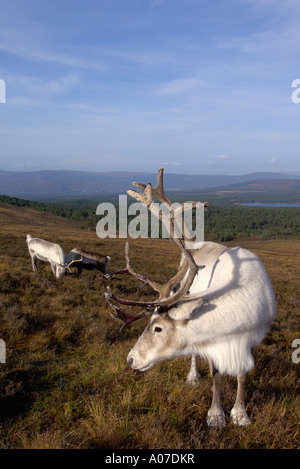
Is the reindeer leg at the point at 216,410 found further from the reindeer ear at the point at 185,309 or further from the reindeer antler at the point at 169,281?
the reindeer antler at the point at 169,281

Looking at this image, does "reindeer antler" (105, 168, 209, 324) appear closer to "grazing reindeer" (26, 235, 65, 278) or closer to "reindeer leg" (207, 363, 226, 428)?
"reindeer leg" (207, 363, 226, 428)

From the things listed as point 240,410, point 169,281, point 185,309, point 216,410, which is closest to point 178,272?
point 169,281

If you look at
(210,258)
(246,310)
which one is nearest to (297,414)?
(246,310)

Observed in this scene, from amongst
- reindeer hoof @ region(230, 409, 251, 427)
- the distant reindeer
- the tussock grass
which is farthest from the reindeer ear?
the distant reindeer

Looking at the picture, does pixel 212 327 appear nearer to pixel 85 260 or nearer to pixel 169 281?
pixel 169 281

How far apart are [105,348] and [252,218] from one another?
14848 centimetres

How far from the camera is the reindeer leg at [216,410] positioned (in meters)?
3.41

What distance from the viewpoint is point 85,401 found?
11.4ft

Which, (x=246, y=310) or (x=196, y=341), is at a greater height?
(x=246, y=310)

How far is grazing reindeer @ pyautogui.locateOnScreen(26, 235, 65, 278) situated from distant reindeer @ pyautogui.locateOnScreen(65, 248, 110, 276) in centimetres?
45

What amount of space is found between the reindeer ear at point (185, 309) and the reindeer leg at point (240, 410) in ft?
3.67

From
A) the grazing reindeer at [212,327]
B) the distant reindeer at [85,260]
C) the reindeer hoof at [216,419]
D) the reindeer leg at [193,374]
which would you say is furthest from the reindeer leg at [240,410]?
the distant reindeer at [85,260]

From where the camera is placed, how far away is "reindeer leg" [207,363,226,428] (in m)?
3.41
